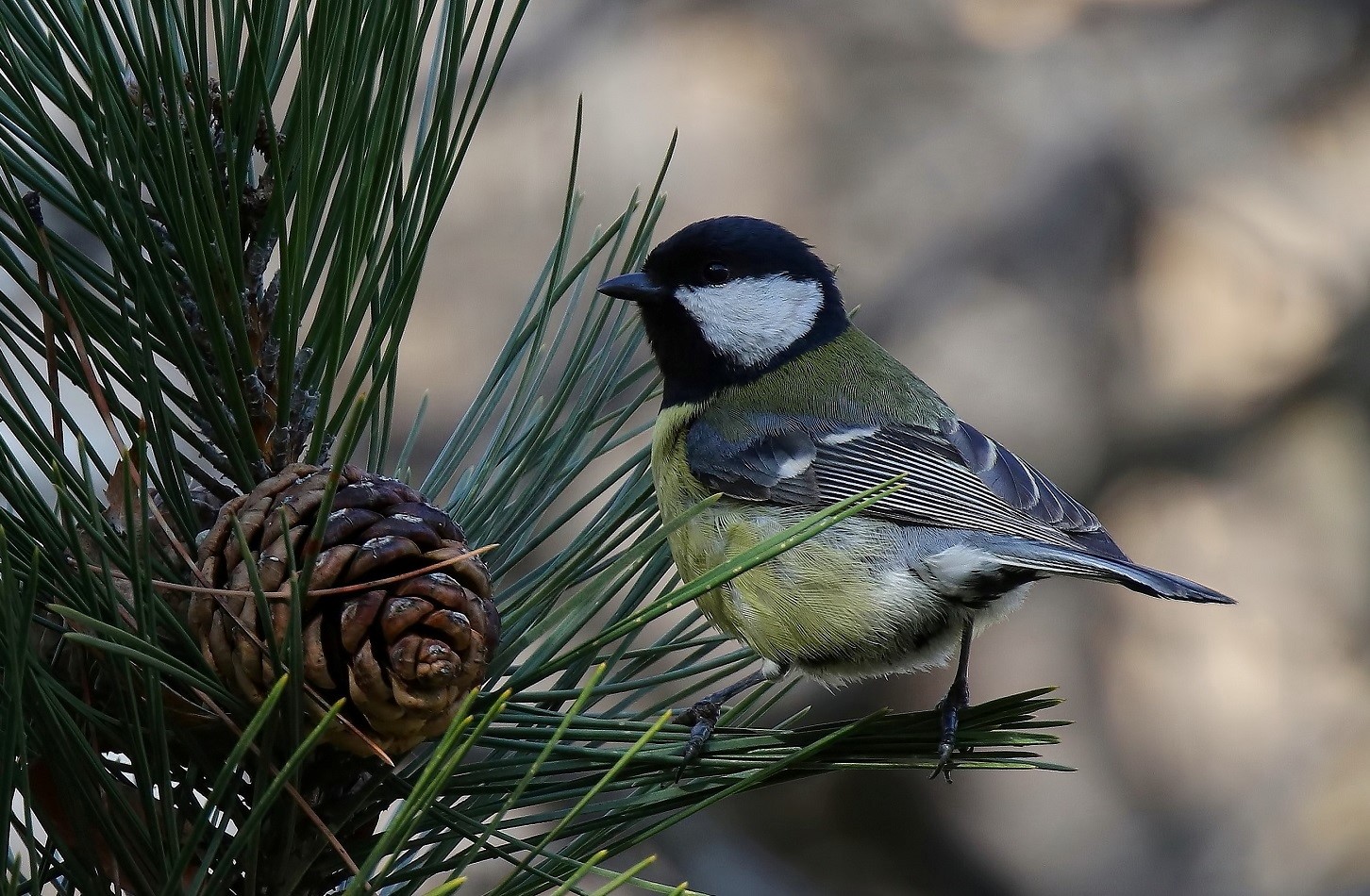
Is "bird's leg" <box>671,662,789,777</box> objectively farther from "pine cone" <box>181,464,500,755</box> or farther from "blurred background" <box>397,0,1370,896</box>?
"blurred background" <box>397,0,1370,896</box>

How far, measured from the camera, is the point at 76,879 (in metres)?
0.64

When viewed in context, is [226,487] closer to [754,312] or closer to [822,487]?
[822,487]

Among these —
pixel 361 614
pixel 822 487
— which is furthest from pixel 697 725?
pixel 822 487

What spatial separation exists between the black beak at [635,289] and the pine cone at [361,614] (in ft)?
1.90

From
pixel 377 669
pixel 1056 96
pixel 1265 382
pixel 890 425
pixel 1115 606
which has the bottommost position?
pixel 1115 606

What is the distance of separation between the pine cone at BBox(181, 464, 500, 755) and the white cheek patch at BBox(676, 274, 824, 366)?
0.80 metres

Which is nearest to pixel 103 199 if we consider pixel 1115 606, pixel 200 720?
pixel 200 720

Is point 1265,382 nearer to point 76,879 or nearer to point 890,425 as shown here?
point 890,425

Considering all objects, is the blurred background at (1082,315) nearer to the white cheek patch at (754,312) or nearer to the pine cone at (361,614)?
the white cheek patch at (754,312)

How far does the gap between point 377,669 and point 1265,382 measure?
7.24 ft

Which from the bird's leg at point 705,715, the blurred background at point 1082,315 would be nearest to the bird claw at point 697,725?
the bird's leg at point 705,715

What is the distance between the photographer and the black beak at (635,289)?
4.02 ft

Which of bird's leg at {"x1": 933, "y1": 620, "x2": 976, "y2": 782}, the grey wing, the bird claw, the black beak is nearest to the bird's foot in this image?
bird's leg at {"x1": 933, "y1": 620, "x2": 976, "y2": 782}

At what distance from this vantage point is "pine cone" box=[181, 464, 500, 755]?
610 mm
